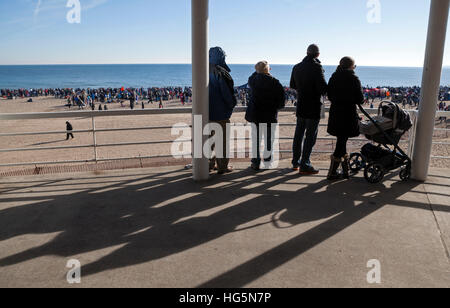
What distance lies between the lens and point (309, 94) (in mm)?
5371

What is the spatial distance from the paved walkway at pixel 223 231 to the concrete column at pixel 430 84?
34 cm

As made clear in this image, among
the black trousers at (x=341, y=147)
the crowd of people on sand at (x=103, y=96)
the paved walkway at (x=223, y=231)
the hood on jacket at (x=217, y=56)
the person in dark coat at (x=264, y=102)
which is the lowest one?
the crowd of people on sand at (x=103, y=96)

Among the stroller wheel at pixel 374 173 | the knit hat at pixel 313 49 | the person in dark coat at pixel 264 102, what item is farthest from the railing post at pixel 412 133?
the person in dark coat at pixel 264 102

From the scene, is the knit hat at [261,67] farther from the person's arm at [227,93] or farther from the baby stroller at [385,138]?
the baby stroller at [385,138]

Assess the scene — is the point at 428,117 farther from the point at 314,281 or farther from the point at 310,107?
the point at 314,281

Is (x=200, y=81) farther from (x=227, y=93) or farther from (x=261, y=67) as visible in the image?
(x=261, y=67)

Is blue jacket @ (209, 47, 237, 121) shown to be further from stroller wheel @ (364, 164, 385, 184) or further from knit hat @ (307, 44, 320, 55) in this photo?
stroller wheel @ (364, 164, 385, 184)

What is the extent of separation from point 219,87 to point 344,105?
176 cm

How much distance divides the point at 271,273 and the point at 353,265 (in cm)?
70

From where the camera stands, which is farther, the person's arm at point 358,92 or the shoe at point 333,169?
the shoe at point 333,169

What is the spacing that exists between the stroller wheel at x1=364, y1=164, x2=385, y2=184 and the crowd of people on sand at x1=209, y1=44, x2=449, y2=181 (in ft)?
1.01

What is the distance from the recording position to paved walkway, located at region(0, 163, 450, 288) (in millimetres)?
2904

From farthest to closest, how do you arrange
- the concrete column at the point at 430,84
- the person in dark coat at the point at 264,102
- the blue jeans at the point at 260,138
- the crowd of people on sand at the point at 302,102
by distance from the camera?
the blue jeans at the point at 260,138 → the person in dark coat at the point at 264,102 → the crowd of people on sand at the point at 302,102 → the concrete column at the point at 430,84

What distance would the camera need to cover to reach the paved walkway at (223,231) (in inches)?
114
